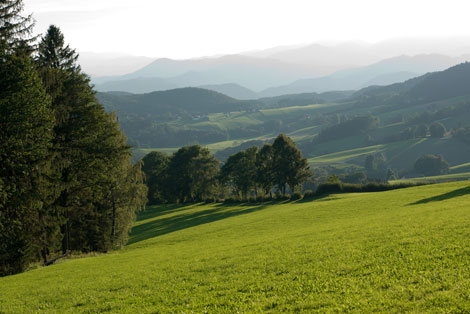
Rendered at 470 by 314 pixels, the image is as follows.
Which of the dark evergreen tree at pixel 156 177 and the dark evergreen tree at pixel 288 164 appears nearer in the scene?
the dark evergreen tree at pixel 288 164

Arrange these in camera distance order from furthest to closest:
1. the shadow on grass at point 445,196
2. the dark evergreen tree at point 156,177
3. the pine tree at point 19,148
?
the dark evergreen tree at point 156,177 → the shadow on grass at point 445,196 → the pine tree at point 19,148

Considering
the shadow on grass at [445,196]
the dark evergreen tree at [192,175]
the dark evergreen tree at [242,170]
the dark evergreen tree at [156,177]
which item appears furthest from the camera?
the dark evergreen tree at [156,177]

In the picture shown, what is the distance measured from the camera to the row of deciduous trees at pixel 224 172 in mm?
99375

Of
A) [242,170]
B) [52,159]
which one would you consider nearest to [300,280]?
[52,159]

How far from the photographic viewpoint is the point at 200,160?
118312 millimetres

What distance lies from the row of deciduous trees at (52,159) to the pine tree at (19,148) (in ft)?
0.25

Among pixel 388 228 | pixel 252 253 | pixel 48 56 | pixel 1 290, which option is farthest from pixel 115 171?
pixel 388 228

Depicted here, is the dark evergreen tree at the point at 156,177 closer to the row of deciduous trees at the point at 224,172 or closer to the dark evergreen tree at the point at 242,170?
the row of deciduous trees at the point at 224,172

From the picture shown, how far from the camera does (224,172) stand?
369 feet

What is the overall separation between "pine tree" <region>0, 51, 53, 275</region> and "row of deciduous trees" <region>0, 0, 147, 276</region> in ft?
0.25

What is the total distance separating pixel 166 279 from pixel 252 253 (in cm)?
656

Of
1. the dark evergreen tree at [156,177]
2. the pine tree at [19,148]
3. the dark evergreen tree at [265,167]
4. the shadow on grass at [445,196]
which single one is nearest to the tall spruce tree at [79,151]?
the pine tree at [19,148]

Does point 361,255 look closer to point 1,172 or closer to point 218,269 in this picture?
point 218,269

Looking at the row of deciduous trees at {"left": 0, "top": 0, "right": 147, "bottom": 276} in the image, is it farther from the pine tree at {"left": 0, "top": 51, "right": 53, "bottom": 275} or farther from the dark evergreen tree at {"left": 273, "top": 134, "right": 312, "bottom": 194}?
the dark evergreen tree at {"left": 273, "top": 134, "right": 312, "bottom": 194}
